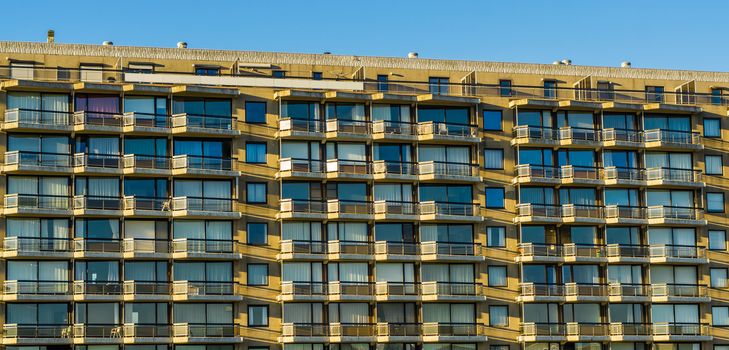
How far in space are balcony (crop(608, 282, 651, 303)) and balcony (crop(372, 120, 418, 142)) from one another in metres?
18.7

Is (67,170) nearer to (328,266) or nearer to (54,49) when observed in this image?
(54,49)

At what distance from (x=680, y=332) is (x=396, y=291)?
72.9 ft

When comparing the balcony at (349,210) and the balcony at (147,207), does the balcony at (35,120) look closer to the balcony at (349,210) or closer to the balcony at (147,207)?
the balcony at (147,207)

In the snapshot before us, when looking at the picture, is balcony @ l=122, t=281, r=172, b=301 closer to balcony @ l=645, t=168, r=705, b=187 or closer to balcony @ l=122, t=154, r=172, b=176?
balcony @ l=122, t=154, r=172, b=176

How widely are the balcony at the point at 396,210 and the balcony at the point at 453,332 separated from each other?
7.88m

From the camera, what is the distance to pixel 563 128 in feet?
372

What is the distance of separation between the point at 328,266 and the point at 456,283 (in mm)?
9498

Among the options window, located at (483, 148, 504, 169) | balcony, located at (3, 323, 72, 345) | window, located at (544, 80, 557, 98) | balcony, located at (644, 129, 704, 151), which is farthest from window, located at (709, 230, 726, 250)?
balcony, located at (3, 323, 72, 345)

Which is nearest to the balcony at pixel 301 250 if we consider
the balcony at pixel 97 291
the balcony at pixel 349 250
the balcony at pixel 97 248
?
the balcony at pixel 349 250

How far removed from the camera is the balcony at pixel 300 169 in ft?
351

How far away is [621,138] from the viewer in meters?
114

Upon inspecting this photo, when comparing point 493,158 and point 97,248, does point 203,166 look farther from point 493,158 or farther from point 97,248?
point 493,158

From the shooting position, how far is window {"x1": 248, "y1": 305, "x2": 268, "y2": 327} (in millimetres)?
105250

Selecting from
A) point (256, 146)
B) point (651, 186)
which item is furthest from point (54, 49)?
point (651, 186)
